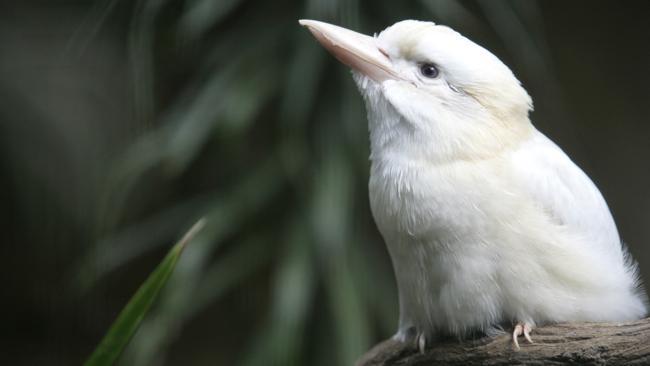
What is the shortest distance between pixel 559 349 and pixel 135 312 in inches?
30.7

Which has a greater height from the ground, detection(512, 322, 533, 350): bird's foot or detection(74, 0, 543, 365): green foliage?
detection(74, 0, 543, 365): green foliage

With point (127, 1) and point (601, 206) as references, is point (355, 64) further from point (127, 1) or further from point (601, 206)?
point (127, 1)

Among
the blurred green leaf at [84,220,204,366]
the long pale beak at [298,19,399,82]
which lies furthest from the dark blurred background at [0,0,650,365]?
the blurred green leaf at [84,220,204,366]

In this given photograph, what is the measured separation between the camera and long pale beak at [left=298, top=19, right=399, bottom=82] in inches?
74.7

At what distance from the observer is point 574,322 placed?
1768 millimetres

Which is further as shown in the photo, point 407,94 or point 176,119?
point 176,119

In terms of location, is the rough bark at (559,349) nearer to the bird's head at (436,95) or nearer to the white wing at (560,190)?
the white wing at (560,190)

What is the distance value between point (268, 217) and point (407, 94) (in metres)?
1.10

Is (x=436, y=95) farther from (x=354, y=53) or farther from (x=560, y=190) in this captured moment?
(x=560, y=190)

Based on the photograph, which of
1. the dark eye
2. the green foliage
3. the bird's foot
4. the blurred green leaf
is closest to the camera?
the blurred green leaf

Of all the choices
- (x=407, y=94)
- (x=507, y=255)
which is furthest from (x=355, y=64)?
(x=507, y=255)

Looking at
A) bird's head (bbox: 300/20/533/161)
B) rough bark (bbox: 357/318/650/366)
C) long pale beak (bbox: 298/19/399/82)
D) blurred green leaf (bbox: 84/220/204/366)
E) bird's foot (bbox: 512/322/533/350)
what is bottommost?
rough bark (bbox: 357/318/650/366)

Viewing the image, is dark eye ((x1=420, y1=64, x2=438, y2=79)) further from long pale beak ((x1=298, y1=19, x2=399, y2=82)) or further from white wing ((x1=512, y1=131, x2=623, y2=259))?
white wing ((x1=512, y1=131, x2=623, y2=259))

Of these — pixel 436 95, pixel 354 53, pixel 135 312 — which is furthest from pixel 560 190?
pixel 135 312
